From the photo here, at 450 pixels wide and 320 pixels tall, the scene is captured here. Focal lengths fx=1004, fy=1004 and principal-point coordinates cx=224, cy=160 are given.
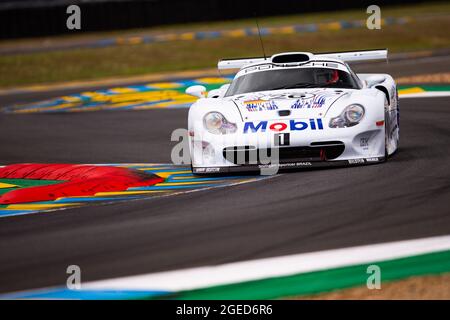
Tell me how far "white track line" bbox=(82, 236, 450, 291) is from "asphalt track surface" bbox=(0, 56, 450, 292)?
0.36 feet

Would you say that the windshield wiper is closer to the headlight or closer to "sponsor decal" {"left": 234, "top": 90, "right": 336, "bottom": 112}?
"sponsor decal" {"left": 234, "top": 90, "right": 336, "bottom": 112}

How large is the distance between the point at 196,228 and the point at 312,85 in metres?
3.20

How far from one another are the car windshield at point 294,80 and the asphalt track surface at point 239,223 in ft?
2.95

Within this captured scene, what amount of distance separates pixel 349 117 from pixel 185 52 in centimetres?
1943

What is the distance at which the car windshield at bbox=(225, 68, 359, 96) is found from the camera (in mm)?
9370

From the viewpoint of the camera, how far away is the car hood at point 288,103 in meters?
8.49

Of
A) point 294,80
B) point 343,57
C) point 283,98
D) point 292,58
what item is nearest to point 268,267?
point 283,98

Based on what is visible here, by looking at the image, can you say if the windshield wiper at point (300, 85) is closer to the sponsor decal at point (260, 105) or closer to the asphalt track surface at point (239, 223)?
the sponsor decal at point (260, 105)

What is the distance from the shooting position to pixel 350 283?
523 cm

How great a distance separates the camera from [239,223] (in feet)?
21.6

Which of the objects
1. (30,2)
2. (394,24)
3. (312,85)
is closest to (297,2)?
(394,24)

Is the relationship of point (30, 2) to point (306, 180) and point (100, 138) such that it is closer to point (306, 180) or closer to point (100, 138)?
point (100, 138)

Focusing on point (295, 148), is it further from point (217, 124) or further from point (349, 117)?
point (217, 124)

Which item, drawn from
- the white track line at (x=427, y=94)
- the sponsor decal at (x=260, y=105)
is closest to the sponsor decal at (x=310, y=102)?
the sponsor decal at (x=260, y=105)
